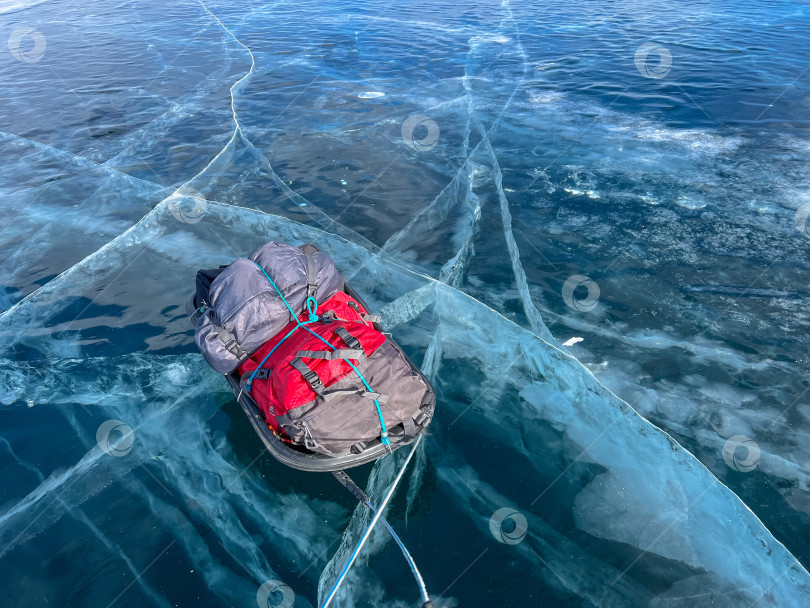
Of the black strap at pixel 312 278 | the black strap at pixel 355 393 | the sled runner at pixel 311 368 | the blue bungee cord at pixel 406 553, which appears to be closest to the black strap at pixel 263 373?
the sled runner at pixel 311 368

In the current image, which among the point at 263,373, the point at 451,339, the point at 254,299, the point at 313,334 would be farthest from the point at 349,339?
the point at 451,339

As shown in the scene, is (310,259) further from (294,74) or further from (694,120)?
(294,74)

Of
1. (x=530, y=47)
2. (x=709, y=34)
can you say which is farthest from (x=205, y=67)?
(x=709, y=34)

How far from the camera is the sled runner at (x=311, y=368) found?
9.80 ft

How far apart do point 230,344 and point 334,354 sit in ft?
2.79

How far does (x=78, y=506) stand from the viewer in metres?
3.46

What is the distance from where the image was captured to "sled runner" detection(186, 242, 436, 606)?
9.80 ft

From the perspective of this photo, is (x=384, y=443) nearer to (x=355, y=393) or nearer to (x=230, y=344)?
(x=355, y=393)

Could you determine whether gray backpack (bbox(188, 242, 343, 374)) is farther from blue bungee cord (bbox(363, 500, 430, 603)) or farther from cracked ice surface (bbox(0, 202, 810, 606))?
blue bungee cord (bbox(363, 500, 430, 603))

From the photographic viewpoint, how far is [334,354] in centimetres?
304

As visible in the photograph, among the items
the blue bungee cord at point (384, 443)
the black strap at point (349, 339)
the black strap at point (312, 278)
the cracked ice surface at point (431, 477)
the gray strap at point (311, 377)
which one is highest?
the black strap at point (312, 278)

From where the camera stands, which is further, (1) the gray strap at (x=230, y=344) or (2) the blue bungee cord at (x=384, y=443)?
(1) the gray strap at (x=230, y=344)

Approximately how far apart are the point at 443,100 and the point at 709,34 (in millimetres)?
9047

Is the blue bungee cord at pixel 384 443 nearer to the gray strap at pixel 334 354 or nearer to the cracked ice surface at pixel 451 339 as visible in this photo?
the gray strap at pixel 334 354
